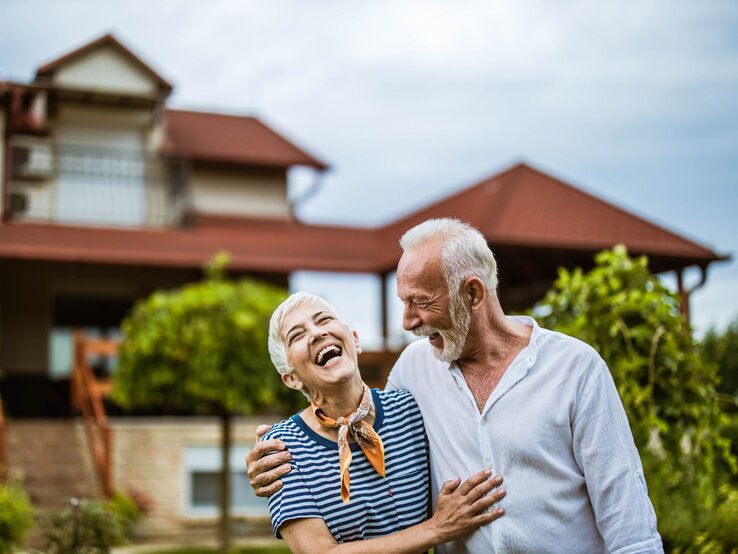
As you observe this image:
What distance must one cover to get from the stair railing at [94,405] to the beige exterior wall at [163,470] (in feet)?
0.70

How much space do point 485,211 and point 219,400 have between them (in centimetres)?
404

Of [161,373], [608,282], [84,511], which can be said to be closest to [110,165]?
[161,373]

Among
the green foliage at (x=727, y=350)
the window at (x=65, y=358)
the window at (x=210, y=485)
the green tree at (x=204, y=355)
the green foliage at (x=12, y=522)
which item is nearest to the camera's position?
the green foliage at (x=12, y=522)

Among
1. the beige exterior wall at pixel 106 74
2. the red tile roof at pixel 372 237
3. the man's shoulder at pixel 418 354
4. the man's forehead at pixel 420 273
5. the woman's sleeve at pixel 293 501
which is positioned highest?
the beige exterior wall at pixel 106 74

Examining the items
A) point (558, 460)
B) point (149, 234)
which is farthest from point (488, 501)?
point (149, 234)

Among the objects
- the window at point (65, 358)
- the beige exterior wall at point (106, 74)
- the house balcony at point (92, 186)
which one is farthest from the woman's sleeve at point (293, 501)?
the beige exterior wall at point (106, 74)

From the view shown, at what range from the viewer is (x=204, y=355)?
1110cm

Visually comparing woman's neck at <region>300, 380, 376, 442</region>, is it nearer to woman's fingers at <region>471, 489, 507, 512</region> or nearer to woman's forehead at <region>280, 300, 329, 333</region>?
woman's forehead at <region>280, 300, 329, 333</region>

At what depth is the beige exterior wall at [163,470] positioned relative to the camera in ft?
44.9

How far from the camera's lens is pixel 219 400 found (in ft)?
37.1

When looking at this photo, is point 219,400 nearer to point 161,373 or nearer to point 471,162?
point 161,373

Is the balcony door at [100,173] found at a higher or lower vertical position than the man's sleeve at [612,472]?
higher

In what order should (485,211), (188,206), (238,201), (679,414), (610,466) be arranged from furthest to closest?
1. (238,201)
2. (188,206)
3. (485,211)
4. (679,414)
5. (610,466)

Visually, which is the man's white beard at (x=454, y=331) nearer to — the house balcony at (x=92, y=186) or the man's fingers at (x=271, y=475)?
the man's fingers at (x=271, y=475)
